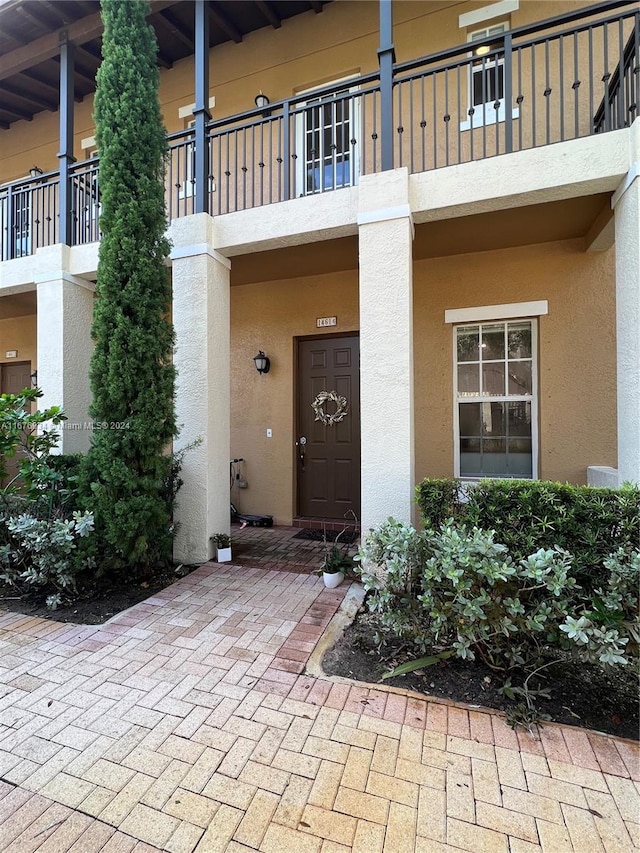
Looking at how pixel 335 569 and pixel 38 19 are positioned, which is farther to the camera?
pixel 38 19

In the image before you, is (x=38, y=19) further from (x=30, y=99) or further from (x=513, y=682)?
(x=513, y=682)

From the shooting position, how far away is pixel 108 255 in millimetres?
3824

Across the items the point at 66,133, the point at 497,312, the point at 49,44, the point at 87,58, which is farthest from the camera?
the point at 87,58

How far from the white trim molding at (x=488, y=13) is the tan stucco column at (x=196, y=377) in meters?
4.03

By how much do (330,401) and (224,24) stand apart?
18.0ft

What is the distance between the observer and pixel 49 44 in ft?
17.6

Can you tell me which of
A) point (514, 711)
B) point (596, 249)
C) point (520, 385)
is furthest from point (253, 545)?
point (596, 249)

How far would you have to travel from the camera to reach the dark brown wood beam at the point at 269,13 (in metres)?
5.52

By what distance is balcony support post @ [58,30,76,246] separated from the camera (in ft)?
17.0

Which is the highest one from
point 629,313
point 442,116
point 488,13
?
point 488,13

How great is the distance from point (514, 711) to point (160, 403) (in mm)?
3545

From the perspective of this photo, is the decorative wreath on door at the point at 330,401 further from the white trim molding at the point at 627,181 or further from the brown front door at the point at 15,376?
the brown front door at the point at 15,376

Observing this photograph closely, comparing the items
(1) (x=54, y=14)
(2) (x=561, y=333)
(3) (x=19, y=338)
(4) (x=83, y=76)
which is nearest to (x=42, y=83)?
(4) (x=83, y=76)

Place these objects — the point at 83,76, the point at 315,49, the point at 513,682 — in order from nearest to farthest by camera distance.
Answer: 1. the point at 513,682
2. the point at 315,49
3. the point at 83,76
